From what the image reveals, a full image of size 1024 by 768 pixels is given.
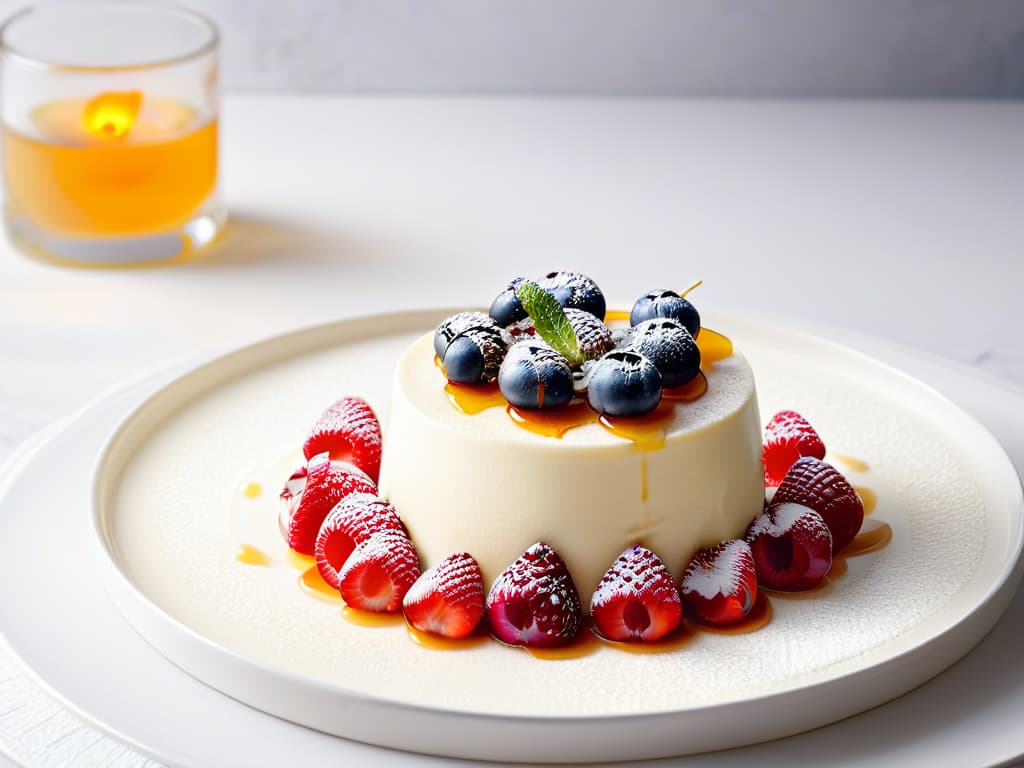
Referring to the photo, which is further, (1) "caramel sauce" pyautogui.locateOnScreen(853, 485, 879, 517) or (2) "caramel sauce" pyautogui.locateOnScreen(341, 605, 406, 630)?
(1) "caramel sauce" pyautogui.locateOnScreen(853, 485, 879, 517)

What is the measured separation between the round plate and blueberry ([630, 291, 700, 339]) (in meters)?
0.29

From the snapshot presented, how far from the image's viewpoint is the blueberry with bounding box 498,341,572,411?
4.85ft

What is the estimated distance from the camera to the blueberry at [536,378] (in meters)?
1.48

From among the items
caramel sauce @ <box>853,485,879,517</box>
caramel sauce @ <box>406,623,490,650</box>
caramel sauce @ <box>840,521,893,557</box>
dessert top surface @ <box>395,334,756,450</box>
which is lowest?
caramel sauce @ <box>406,623,490,650</box>

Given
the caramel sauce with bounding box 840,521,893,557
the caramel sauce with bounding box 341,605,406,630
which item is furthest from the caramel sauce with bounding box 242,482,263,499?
the caramel sauce with bounding box 840,521,893,557

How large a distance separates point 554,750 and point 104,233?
1633 mm

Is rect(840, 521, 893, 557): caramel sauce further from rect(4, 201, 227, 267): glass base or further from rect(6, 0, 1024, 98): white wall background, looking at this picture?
rect(6, 0, 1024, 98): white wall background

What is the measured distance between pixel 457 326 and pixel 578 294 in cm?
15

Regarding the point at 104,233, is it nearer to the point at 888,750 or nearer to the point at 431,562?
the point at 431,562

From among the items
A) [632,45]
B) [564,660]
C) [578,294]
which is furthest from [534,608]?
[632,45]

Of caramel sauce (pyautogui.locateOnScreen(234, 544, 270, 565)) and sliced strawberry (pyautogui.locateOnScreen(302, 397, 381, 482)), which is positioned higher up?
sliced strawberry (pyautogui.locateOnScreen(302, 397, 381, 482))

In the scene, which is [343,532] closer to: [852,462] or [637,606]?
[637,606]

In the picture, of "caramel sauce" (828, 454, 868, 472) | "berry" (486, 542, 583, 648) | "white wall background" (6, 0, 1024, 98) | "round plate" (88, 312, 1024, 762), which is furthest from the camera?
"white wall background" (6, 0, 1024, 98)

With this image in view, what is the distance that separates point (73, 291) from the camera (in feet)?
8.23
